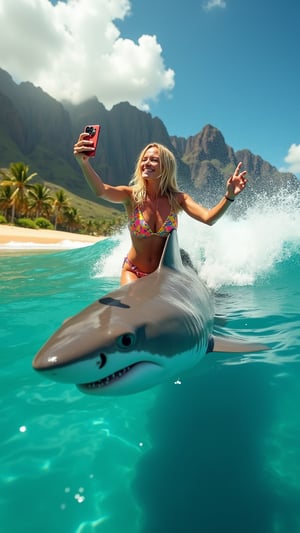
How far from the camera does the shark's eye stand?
1668 mm

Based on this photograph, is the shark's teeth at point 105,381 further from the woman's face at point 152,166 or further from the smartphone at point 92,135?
the woman's face at point 152,166

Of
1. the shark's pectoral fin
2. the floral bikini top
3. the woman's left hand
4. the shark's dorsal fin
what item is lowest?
the shark's pectoral fin

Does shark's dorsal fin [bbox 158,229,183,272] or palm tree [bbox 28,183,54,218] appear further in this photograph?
palm tree [bbox 28,183,54,218]

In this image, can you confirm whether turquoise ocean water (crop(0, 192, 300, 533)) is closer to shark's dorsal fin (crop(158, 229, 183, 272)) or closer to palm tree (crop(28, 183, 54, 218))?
shark's dorsal fin (crop(158, 229, 183, 272))

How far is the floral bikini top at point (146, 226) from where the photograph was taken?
11.3ft

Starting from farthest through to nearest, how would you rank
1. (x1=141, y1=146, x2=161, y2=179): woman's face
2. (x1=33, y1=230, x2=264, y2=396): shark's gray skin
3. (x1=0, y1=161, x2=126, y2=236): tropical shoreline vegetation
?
(x1=0, y1=161, x2=126, y2=236): tropical shoreline vegetation → (x1=141, y1=146, x2=161, y2=179): woman's face → (x1=33, y1=230, x2=264, y2=396): shark's gray skin

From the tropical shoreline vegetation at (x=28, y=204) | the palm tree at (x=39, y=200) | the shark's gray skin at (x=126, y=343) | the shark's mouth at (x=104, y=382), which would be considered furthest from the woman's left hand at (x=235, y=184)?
the palm tree at (x=39, y=200)

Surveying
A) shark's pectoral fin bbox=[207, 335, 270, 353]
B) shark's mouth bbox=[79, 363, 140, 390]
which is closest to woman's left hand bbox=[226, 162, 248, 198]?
shark's pectoral fin bbox=[207, 335, 270, 353]

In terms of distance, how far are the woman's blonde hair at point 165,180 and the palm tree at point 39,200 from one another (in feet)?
189

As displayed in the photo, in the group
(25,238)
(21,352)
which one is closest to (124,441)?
(21,352)

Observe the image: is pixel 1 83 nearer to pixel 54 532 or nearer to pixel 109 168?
pixel 109 168

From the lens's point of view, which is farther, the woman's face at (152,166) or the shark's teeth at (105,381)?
the woman's face at (152,166)

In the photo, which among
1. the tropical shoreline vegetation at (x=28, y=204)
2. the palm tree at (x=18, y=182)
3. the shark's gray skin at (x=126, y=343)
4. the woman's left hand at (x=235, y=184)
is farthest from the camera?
the tropical shoreline vegetation at (x=28, y=204)

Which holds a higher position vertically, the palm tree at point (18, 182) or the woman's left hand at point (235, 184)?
the palm tree at point (18, 182)
